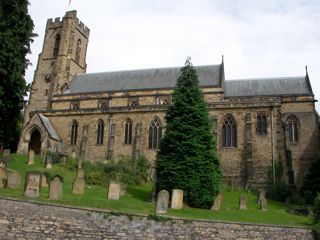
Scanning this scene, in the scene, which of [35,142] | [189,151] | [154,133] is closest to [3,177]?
[189,151]

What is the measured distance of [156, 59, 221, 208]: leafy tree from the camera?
959 inches

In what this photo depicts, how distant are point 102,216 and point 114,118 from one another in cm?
2529

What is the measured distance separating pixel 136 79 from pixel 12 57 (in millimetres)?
25936

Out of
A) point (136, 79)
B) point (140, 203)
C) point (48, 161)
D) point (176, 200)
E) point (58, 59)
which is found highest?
point (58, 59)

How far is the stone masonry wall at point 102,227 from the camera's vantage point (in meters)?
14.6

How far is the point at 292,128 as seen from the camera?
3850 centimetres

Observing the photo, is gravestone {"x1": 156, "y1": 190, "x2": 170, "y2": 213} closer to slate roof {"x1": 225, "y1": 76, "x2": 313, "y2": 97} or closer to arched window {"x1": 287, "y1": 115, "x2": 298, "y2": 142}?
arched window {"x1": 287, "y1": 115, "x2": 298, "y2": 142}

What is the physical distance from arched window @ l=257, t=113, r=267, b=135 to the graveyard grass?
604 centimetres

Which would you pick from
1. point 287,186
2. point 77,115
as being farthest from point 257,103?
point 77,115

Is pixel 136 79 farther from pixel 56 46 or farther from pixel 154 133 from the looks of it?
pixel 56 46

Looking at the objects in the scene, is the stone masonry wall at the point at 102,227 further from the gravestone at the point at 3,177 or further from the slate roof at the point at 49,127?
the slate roof at the point at 49,127

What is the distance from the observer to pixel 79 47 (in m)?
53.2

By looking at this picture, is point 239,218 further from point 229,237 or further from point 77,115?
point 77,115

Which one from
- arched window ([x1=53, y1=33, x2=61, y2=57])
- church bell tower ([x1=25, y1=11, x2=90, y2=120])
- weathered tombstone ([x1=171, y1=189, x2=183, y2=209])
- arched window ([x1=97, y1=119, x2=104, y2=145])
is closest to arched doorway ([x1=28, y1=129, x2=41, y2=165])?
arched window ([x1=97, y1=119, x2=104, y2=145])
